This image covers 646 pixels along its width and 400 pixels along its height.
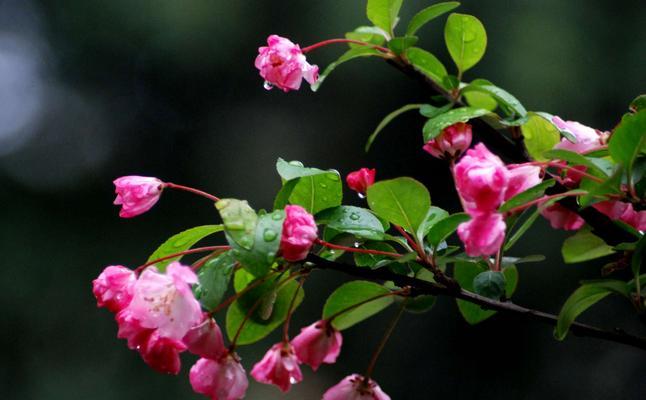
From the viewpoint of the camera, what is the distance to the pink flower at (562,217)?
0.69 metres

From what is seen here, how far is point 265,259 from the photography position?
0.57 meters

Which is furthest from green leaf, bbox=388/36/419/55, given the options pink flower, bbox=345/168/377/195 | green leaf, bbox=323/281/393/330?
green leaf, bbox=323/281/393/330

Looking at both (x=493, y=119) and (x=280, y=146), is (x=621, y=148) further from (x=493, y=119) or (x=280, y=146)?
(x=280, y=146)

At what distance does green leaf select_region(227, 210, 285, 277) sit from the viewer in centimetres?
57

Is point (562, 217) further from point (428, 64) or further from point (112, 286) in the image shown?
point (112, 286)

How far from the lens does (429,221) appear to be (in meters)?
0.71

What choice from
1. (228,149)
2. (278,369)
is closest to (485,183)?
(278,369)

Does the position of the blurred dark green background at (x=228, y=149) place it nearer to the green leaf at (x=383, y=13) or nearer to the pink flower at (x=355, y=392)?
the green leaf at (x=383, y=13)

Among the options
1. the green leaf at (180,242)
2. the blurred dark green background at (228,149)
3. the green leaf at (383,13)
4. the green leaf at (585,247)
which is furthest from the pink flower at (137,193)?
the blurred dark green background at (228,149)

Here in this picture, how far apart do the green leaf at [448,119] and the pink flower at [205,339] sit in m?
0.23

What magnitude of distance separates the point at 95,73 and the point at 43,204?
59cm

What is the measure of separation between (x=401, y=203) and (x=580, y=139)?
174 mm

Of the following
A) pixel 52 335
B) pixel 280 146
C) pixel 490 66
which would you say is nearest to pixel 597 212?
pixel 490 66

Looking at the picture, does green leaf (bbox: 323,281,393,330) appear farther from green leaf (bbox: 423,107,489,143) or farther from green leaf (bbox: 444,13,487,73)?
green leaf (bbox: 444,13,487,73)
